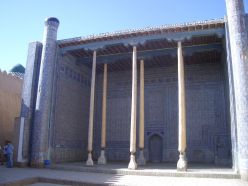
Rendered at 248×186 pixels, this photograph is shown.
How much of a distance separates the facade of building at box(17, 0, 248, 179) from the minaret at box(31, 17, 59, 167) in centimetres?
4

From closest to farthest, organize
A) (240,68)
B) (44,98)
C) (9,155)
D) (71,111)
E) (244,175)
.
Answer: (244,175) < (240,68) < (9,155) < (44,98) < (71,111)

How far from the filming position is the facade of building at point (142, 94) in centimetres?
1037

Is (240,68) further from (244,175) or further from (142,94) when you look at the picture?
(142,94)

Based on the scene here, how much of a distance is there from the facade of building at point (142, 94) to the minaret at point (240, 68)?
33 mm

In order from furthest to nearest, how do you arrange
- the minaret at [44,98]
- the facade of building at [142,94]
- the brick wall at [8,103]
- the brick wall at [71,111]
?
1. the brick wall at [8,103]
2. the brick wall at [71,111]
3. the minaret at [44,98]
4. the facade of building at [142,94]

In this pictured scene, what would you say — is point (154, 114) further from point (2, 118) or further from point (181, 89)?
point (2, 118)

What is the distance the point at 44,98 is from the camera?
38.3 feet

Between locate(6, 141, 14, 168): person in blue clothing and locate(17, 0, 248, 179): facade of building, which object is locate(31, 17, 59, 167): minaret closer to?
locate(17, 0, 248, 179): facade of building

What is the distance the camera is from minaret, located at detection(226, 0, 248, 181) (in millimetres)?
8445

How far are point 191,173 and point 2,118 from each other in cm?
1018

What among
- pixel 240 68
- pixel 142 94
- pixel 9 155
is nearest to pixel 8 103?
pixel 9 155

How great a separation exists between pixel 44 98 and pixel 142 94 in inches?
159

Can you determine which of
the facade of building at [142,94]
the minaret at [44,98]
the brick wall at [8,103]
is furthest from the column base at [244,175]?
the brick wall at [8,103]

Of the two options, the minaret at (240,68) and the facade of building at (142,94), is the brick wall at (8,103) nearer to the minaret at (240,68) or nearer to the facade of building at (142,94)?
the facade of building at (142,94)
